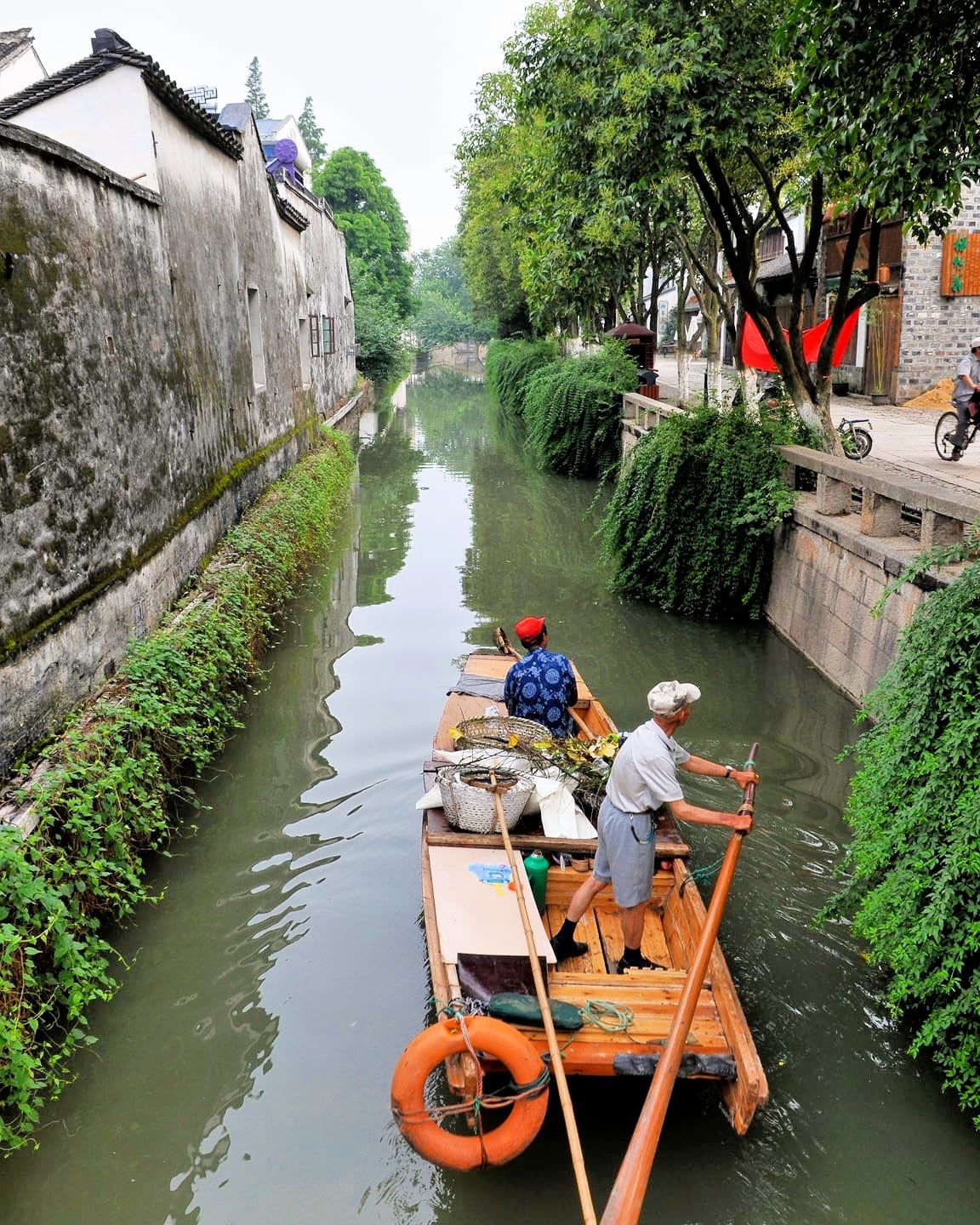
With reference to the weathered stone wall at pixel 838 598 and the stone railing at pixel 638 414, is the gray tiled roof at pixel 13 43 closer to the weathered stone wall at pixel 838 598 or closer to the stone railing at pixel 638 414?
the stone railing at pixel 638 414

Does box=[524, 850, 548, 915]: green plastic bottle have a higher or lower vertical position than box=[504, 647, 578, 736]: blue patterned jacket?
lower

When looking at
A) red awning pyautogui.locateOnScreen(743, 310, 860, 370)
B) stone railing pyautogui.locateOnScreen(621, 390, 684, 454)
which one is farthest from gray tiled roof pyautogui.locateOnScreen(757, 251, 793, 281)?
red awning pyautogui.locateOnScreen(743, 310, 860, 370)

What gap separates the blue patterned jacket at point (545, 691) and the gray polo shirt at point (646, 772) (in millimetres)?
1644

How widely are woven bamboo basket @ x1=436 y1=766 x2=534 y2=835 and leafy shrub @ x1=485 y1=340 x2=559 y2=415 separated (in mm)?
26002

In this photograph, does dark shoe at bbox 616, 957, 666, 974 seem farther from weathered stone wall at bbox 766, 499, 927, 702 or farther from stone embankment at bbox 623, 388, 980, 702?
→ weathered stone wall at bbox 766, 499, 927, 702

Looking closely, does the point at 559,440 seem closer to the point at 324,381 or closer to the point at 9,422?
the point at 324,381

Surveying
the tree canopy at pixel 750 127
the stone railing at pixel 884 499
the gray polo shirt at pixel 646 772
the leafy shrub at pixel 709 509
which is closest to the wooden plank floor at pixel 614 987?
the gray polo shirt at pixel 646 772

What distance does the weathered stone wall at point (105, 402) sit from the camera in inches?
226

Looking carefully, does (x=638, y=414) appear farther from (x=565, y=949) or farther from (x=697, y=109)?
(x=565, y=949)

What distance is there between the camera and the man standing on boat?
15.0 ft

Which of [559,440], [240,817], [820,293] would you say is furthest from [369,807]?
[820,293]

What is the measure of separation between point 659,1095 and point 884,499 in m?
6.34

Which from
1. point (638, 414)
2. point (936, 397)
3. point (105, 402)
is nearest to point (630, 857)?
point (105, 402)

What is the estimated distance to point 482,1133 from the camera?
3.83m
